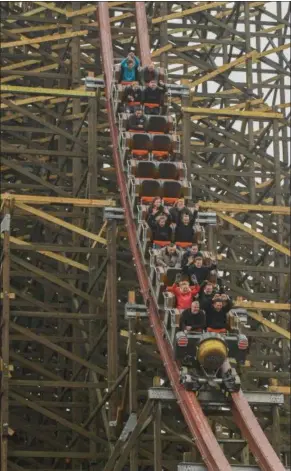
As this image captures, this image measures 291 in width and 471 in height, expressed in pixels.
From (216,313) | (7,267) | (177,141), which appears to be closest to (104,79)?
(177,141)

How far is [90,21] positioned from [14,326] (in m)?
5.42

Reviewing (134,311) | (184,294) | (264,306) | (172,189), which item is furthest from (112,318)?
(184,294)

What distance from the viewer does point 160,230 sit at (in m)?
16.2

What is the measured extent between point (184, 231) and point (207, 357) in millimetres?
2400

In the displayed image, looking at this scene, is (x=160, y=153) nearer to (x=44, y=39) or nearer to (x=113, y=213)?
(x=113, y=213)

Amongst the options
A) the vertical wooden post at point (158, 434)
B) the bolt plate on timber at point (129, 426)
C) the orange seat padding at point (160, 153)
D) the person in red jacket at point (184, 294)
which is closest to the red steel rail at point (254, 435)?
the vertical wooden post at point (158, 434)

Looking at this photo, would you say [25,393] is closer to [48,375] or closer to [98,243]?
[48,375]

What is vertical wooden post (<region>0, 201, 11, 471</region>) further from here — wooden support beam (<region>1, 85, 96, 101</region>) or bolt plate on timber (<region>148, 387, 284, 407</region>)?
bolt plate on timber (<region>148, 387, 284, 407</region>)

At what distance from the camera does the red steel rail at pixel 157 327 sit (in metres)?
13.6

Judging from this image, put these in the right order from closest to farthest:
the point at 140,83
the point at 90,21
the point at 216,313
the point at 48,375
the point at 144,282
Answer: the point at 216,313, the point at 144,282, the point at 48,375, the point at 140,83, the point at 90,21

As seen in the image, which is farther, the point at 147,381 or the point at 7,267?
the point at 147,381

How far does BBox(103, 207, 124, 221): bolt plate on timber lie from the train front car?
283cm

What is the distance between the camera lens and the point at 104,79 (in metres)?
19.1

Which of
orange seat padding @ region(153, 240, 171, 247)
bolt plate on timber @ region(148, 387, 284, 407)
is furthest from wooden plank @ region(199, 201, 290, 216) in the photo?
bolt plate on timber @ region(148, 387, 284, 407)
